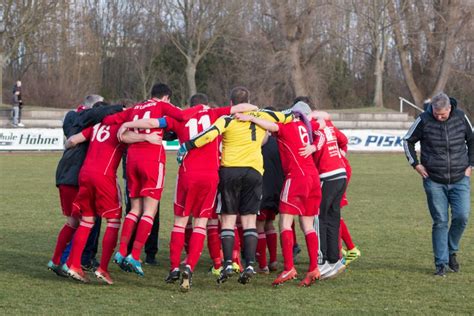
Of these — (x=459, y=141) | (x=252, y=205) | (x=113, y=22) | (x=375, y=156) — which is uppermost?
(x=113, y=22)

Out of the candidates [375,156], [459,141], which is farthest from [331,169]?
[375,156]

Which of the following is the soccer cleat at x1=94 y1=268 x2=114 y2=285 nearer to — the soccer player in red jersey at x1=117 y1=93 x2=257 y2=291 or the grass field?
the grass field

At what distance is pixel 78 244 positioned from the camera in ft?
28.2

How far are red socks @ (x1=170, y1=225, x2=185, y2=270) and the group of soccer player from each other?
0.01 meters

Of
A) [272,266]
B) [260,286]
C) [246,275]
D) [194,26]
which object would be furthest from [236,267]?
[194,26]

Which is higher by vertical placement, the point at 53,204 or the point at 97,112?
the point at 97,112

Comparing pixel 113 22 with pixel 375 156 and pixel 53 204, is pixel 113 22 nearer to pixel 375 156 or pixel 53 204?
pixel 375 156

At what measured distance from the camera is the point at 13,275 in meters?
8.89

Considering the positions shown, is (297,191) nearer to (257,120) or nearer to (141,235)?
(257,120)

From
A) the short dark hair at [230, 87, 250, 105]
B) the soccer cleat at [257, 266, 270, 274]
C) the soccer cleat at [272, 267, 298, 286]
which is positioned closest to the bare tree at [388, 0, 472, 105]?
the soccer cleat at [257, 266, 270, 274]

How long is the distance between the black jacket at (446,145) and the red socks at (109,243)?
350 cm

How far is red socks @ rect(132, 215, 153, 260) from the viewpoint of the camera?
333 inches

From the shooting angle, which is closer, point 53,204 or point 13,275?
point 13,275

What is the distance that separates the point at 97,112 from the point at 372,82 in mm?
51389
